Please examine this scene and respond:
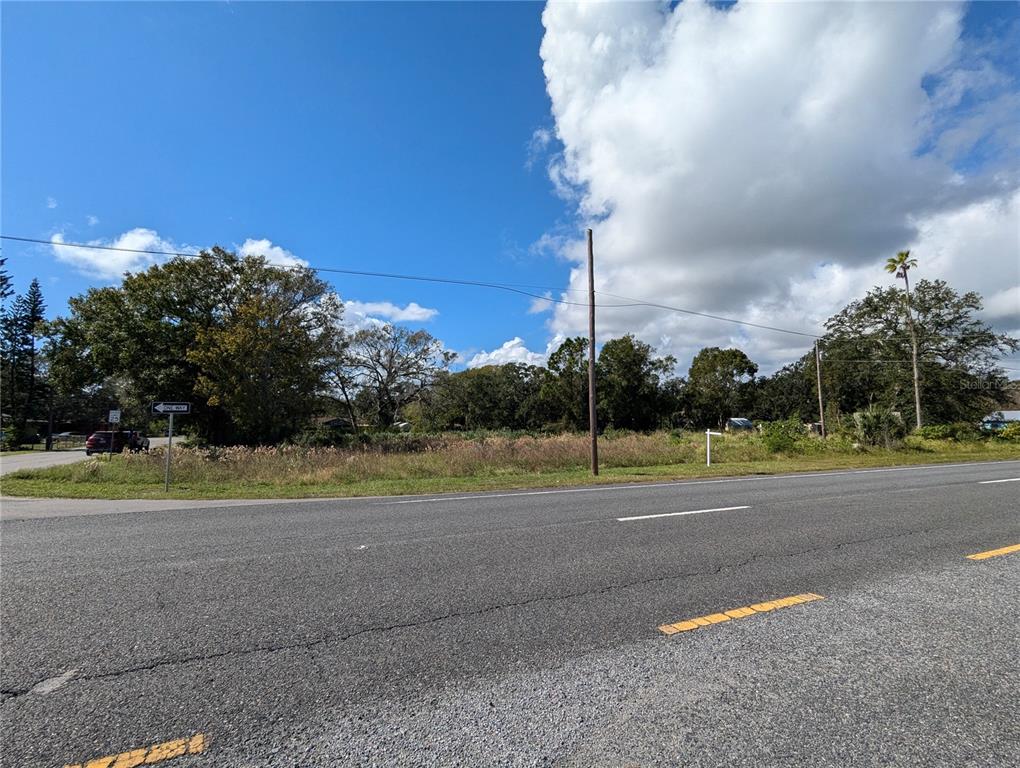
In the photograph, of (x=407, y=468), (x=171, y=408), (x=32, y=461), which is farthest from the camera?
(x=32, y=461)

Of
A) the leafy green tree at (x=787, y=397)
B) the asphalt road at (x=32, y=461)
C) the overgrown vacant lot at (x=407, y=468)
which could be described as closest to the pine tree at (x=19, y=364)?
the asphalt road at (x=32, y=461)

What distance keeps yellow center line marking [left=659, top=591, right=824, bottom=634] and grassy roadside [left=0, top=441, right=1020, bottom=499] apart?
9944mm

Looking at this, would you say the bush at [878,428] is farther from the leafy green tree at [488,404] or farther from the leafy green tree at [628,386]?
the leafy green tree at [488,404]

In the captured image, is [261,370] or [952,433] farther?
[952,433]

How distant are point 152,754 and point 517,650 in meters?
2.03

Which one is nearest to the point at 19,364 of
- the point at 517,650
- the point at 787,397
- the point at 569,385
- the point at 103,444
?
the point at 103,444

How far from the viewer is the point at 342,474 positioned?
1738cm

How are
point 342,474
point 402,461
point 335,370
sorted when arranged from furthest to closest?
point 335,370 → point 402,461 → point 342,474

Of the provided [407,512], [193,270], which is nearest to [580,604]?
[407,512]

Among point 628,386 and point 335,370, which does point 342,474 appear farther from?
point 628,386

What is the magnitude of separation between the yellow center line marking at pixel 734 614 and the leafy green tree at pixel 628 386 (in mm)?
55514

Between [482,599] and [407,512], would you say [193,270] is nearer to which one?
[407,512]

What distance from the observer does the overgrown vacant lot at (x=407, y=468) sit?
14.6 meters

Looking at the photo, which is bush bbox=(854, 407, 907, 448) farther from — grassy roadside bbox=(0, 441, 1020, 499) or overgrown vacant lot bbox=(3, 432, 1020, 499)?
grassy roadside bbox=(0, 441, 1020, 499)
